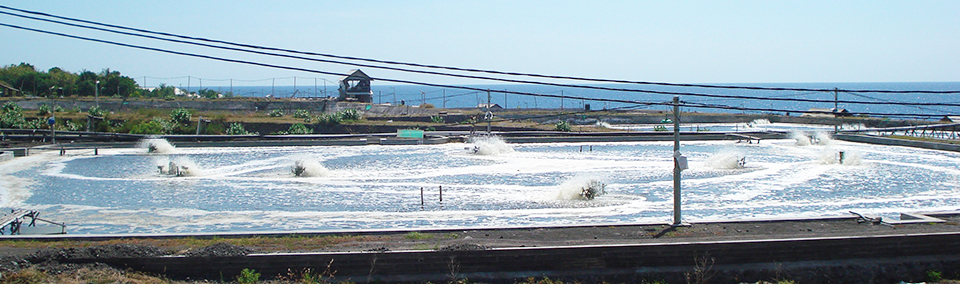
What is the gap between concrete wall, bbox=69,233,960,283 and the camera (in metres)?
15.3

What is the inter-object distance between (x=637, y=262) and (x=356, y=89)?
73710 millimetres

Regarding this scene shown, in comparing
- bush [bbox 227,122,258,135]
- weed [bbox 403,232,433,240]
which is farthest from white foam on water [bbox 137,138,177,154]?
weed [bbox 403,232,433,240]

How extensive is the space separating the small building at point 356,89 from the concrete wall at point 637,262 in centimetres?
7059

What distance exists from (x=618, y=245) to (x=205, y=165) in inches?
1180

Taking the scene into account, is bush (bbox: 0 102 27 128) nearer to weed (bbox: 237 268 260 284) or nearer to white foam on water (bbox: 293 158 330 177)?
white foam on water (bbox: 293 158 330 177)

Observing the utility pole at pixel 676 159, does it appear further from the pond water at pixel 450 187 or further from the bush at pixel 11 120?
the bush at pixel 11 120

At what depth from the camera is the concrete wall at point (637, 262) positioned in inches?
601

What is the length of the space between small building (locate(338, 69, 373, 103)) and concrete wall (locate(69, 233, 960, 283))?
70591 mm

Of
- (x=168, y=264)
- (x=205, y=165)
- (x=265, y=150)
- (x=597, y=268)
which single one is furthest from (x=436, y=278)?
(x=265, y=150)

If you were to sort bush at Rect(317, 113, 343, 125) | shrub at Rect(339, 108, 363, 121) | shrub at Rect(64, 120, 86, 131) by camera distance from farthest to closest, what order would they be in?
shrub at Rect(339, 108, 363, 121)
bush at Rect(317, 113, 343, 125)
shrub at Rect(64, 120, 86, 131)

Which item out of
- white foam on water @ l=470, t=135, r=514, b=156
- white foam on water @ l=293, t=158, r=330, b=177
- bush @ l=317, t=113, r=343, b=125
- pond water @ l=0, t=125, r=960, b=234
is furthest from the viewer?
bush @ l=317, t=113, r=343, b=125

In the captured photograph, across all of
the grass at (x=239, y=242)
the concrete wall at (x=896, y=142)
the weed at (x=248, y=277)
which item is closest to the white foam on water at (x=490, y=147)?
the concrete wall at (x=896, y=142)

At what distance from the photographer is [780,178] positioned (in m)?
33.5

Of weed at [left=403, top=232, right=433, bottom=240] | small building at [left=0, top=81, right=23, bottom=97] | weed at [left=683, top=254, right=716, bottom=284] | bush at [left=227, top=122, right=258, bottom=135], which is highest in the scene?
small building at [left=0, top=81, right=23, bottom=97]
